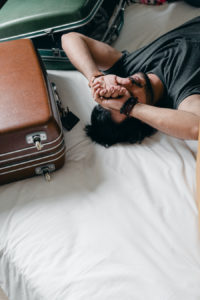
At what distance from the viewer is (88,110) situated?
1281 mm

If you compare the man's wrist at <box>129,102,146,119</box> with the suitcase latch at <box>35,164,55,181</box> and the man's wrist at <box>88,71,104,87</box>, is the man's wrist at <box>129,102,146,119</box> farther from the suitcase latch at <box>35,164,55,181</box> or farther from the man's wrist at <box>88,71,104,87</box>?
the suitcase latch at <box>35,164,55,181</box>

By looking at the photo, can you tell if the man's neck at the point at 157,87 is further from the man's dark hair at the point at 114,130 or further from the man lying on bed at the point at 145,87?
the man's dark hair at the point at 114,130

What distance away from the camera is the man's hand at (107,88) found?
1086 mm

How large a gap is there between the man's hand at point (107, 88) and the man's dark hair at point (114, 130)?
7cm

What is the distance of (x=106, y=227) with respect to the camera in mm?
896

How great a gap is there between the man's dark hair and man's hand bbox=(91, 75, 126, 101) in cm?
7

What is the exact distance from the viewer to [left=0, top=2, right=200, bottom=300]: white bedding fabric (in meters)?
0.79

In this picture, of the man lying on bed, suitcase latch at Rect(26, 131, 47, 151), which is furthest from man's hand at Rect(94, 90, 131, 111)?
suitcase latch at Rect(26, 131, 47, 151)

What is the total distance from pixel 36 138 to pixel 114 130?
33 cm

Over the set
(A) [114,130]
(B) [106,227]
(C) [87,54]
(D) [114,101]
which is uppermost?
(C) [87,54]

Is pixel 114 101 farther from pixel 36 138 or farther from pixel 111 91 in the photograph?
pixel 36 138

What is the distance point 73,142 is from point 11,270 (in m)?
0.52

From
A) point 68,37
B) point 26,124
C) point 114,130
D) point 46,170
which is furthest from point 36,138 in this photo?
point 68,37

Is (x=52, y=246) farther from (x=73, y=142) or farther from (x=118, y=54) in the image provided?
(x=118, y=54)
